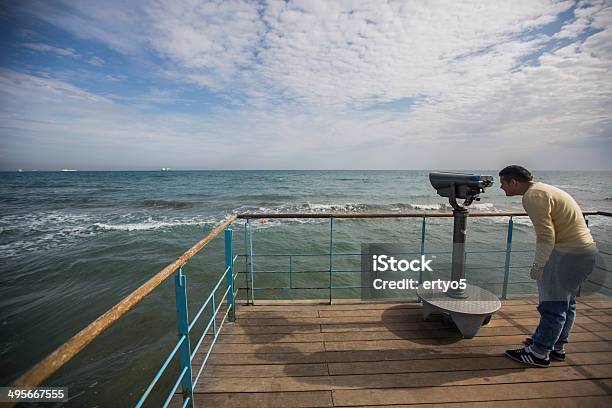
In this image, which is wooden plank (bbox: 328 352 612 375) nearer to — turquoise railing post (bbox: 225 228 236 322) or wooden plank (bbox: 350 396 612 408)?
wooden plank (bbox: 350 396 612 408)

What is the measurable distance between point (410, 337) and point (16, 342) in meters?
5.51

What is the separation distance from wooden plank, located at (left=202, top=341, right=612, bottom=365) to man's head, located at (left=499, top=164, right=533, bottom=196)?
1.41 m

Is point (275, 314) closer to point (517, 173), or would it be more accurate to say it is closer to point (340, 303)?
point (340, 303)

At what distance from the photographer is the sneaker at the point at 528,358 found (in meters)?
2.43

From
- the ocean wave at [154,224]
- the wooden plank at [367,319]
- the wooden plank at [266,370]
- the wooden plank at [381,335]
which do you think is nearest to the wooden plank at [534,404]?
the wooden plank at [266,370]

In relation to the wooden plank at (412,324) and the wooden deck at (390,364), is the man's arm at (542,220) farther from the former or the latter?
the wooden plank at (412,324)

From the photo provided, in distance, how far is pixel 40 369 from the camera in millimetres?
778

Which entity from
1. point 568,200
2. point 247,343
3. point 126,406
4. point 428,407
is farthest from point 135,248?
point 568,200

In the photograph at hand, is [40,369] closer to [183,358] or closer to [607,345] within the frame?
[183,358]

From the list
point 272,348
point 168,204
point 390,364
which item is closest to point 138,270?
point 272,348

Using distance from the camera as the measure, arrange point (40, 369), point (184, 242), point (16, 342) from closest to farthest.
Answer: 1. point (40, 369)
2. point (16, 342)
3. point (184, 242)

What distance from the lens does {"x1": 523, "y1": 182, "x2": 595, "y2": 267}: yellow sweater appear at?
87.0 inches

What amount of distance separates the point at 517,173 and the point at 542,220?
1.28ft

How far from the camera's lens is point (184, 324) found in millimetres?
1791
